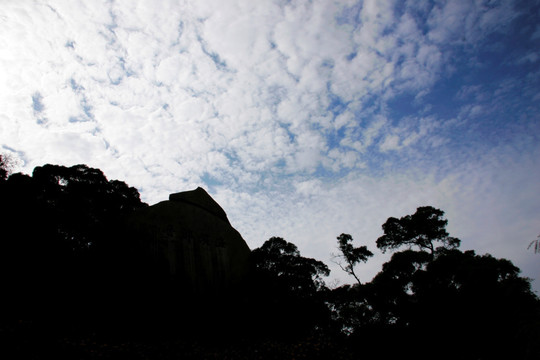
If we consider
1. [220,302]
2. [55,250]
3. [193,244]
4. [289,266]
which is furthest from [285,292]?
[55,250]

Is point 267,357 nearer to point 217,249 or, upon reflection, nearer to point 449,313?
point 217,249

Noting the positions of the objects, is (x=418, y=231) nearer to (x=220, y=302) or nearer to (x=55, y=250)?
(x=220, y=302)

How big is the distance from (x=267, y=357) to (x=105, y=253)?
9036 millimetres

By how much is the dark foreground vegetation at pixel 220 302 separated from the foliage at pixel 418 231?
253 millimetres

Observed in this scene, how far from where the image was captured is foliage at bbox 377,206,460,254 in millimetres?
19906

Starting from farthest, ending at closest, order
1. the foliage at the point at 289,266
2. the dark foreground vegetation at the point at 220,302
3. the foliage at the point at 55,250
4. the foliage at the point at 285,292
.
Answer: the foliage at the point at 289,266 → the foliage at the point at 285,292 → the foliage at the point at 55,250 → the dark foreground vegetation at the point at 220,302

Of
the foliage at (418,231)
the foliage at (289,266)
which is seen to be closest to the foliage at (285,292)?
the foliage at (289,266)

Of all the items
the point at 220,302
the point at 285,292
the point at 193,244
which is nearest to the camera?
the point at 220,302

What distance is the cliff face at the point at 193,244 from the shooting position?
13.7 m

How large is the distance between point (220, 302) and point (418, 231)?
49.3 ft

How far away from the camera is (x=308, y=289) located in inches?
682

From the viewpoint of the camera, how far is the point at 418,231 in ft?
66.9

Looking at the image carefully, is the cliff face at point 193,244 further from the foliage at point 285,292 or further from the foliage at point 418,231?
the foliage at point 418,231

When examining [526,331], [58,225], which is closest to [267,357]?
[526,331]
